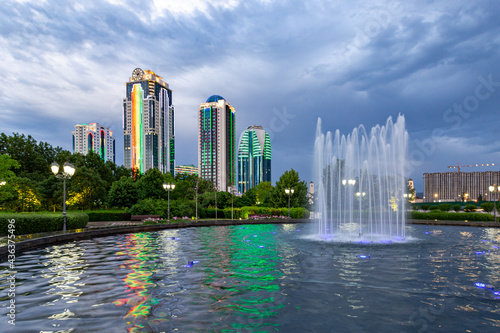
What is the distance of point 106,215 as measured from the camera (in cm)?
3841

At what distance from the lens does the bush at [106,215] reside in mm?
37875

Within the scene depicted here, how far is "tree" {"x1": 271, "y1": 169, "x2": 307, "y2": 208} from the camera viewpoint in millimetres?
50125

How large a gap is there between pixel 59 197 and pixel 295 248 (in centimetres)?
3499

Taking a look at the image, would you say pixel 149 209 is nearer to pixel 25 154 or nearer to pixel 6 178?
pixel 6 178

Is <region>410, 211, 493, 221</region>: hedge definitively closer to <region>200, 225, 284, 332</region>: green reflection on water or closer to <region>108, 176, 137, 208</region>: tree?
<region>200, 225, 284, 332</region>: green reflection on water

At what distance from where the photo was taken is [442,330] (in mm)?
5934

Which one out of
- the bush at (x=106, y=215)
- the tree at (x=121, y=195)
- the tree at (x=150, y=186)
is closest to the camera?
the bush at (x=106, y=215)

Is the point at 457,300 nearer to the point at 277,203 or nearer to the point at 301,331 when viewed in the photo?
the point at 301,331

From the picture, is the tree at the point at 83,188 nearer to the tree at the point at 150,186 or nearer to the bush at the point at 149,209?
the tree at the point at 150,186

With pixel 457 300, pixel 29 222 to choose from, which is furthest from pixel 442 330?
pixel 29 222

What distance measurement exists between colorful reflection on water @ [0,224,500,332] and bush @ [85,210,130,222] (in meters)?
24.7

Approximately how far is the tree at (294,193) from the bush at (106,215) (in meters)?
23.1
